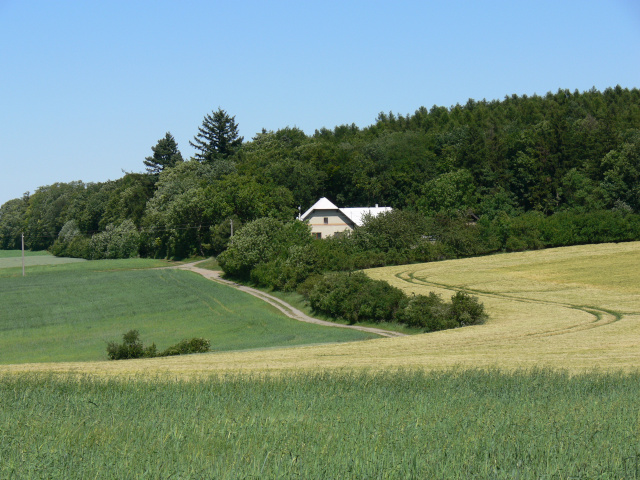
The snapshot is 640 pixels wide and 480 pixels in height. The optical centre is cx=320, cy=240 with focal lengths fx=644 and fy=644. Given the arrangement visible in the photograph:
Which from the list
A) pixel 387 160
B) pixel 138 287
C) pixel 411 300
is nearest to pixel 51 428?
pixel 411 300

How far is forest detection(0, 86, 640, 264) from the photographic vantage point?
2830 inches

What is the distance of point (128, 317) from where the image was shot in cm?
5147

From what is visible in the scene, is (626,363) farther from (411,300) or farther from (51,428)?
(411,300)

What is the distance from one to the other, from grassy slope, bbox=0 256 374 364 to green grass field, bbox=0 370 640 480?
25041 mm

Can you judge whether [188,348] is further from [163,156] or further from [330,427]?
[163,156]

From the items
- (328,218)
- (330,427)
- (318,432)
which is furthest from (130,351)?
(328,218)

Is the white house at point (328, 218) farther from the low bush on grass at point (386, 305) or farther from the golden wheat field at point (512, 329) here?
the low bush on grass at point (386, 305)

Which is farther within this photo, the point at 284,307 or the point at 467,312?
the point at 284,307

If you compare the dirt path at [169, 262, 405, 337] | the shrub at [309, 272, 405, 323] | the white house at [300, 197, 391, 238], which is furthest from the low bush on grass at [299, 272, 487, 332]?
the white house at [300, 197, 391, 238]

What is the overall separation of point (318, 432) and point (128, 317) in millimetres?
47073

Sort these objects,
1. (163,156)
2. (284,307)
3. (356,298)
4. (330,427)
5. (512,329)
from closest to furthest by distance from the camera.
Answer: (330,427) < (512,329) < (356,298) < (284,307) < (163,156)

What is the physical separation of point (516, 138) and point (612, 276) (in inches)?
2022

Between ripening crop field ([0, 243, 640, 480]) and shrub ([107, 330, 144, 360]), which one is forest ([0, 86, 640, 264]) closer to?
shrub ([107, 330, 144, 360])

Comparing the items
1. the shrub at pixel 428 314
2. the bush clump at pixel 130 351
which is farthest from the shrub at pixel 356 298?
the bush clump at pixel 130 351
